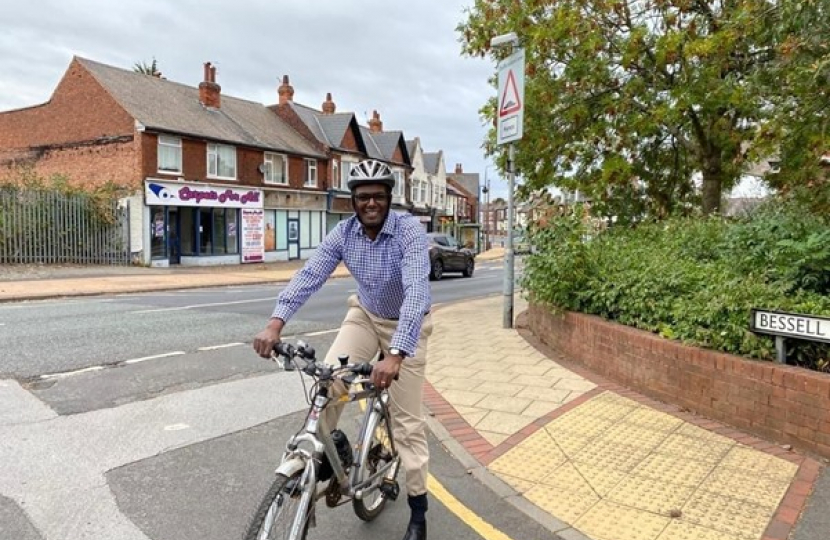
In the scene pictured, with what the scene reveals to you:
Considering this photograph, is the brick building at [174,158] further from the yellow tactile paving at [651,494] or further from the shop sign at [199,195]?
the yellow tactile paving at [651,494]

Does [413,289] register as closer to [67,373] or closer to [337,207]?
[67,373]

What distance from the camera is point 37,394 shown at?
5.60m

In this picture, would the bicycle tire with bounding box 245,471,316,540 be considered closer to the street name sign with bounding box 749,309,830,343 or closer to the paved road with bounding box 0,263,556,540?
the paved road with bounding box 0,263,556,540

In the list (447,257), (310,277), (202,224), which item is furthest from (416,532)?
(202,224)

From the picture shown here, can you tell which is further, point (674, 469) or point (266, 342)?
point (674, 469)

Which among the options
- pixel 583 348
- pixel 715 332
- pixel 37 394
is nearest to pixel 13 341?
pixel 37 394

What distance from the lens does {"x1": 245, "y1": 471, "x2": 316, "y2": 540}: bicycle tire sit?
233 centimetres

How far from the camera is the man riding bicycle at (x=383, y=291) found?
9.68 feet

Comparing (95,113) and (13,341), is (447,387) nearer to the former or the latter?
(13,341)

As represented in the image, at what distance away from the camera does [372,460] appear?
3.24m

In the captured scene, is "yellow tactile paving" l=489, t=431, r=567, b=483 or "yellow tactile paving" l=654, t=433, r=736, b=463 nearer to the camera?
"yellow tactile paving" l=489, t=431, r=567, b=483

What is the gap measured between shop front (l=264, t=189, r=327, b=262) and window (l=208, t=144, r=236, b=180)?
2404 millimetres

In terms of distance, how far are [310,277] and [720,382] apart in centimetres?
345

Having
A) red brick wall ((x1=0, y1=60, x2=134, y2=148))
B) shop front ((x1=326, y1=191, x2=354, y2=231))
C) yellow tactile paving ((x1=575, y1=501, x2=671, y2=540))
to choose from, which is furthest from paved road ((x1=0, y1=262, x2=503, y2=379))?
shop front ((x1=326, y1=191, x2=354, y2=231))
